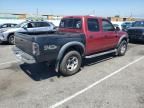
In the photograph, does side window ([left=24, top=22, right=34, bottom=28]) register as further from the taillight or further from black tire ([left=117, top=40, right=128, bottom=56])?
the taillight

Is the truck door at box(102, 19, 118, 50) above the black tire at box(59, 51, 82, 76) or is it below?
above

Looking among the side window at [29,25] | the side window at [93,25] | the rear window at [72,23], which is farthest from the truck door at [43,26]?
the side window at [93,25]

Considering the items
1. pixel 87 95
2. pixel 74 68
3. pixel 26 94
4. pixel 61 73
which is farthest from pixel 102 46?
pixel 26 94

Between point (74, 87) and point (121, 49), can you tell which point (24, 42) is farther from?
point (121, 49)

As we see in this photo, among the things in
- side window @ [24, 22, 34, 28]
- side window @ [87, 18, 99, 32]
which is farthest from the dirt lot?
side window @ [24, 22, 34, 28]

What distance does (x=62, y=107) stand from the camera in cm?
396

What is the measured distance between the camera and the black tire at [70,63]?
569cm

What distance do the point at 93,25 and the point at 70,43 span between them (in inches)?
59.9

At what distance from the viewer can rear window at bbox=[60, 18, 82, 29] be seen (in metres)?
6.61

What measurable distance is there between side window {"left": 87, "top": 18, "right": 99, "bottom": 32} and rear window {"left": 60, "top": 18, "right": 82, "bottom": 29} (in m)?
0.34

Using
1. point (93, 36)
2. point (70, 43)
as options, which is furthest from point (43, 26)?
point (70, 43)

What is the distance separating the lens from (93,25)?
22.1ft

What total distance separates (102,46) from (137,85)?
252 centimetres

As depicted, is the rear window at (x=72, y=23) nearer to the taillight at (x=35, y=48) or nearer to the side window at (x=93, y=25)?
the side window at (x=93, y=25)
